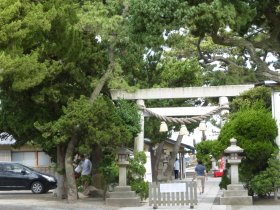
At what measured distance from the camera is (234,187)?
20047 mm

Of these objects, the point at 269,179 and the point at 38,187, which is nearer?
the point at 269,179

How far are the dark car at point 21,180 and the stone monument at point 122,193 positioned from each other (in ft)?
26.9

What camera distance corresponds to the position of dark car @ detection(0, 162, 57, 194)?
92.5 ft

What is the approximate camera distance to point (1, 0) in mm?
15930

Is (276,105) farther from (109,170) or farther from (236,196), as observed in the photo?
(109,170)

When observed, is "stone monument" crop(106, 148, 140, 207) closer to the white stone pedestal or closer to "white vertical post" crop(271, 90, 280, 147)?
the white stone pedestal

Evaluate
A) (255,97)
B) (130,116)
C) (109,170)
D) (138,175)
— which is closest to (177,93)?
(130,116)

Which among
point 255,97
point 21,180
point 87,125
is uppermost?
point 255,97

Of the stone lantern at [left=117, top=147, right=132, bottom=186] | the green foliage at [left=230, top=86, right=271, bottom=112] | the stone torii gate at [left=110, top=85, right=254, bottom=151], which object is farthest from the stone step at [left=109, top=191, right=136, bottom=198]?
the green foliage at [left=230, top=86, right=271, bottom=112]

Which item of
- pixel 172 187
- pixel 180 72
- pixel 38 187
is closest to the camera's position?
pixel 172 187

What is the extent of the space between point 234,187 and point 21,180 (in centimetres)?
1235

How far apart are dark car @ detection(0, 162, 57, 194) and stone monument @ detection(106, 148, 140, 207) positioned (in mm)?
8210

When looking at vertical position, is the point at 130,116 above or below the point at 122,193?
above

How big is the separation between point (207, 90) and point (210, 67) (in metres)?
15.3
